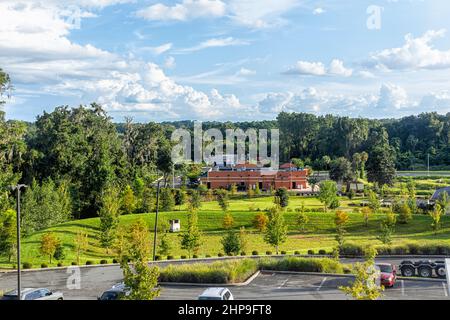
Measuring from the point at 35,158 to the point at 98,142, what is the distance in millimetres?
7813

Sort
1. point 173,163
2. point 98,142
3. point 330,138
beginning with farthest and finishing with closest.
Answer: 1. point 330,138
2. point 173,163
3. point 98,142

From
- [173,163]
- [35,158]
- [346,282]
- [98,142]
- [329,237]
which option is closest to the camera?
[346,282]

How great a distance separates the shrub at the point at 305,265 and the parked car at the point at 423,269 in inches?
110

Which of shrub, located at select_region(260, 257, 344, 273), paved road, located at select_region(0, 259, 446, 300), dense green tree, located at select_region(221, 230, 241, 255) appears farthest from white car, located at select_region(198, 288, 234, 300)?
dense green tree, located at select_region(221, 230, 241, 255)

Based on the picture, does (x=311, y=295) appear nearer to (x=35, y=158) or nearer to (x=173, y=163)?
(x=35, y=158)

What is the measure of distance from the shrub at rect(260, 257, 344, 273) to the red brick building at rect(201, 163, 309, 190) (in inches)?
1983

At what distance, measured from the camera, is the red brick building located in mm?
75250

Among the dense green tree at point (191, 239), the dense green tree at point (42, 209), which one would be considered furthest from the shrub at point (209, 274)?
the dense green tree at point (42, 209)

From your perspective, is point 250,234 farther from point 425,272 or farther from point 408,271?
point 425,272

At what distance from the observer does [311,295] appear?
61.9ft
